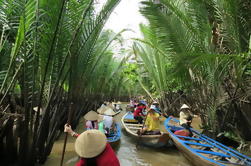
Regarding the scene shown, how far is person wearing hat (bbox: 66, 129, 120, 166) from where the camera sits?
184 centimetres

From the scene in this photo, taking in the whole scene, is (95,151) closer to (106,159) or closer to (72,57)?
(106,159)

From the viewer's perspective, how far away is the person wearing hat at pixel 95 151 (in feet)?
6.04

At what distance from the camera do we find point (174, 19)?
21.0 feet

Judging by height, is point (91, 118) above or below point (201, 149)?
above

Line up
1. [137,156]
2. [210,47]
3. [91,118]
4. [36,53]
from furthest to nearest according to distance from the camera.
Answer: [137,156], [210,47], [91,118], [36,53]

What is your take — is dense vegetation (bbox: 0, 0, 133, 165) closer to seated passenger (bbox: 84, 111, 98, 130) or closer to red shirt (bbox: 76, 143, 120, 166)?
seated passenger (bbox: 84, 111, 98, 130)

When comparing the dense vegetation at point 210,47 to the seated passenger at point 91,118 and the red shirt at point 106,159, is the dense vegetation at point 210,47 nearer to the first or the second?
the seated passenger at point 91,118

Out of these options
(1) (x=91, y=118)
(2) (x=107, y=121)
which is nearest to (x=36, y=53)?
(1) (x=91, y=118)

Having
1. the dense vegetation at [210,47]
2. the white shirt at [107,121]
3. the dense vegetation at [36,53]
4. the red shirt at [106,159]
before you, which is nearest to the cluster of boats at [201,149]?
the white shirt at [107,121]

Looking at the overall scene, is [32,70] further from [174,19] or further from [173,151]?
[173,151]

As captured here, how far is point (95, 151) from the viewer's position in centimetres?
185

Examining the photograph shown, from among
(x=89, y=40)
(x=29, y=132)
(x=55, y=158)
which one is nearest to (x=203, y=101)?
(x=89, y=40)

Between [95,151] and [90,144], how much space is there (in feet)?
0.22

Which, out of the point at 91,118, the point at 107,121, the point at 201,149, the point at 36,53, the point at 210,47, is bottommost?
the point at 201,149
